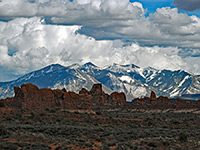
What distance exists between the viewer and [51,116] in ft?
241

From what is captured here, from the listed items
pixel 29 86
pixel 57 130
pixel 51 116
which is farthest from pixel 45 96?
pixel 57 130

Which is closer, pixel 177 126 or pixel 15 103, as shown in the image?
pixel 177 126

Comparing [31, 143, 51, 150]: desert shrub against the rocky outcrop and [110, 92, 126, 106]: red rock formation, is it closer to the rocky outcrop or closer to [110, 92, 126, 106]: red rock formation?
the rocky outcrop

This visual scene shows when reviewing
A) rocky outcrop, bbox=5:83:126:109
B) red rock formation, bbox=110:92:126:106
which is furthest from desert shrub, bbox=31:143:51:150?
red rock formation, bbox=110:92:126:106

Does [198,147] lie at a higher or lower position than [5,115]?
lower

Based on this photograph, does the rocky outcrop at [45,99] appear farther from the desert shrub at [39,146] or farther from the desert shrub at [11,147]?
the desert shrub at [11,147]

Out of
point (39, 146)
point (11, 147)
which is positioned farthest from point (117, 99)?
point (11, 147)

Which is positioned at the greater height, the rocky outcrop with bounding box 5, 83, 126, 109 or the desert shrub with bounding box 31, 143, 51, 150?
the rocky outcrop with bounding box 5, 83, 126, 109

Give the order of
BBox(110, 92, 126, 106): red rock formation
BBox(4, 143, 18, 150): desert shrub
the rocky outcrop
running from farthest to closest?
1. BBox(110, 92, 126, 106): red rock formation
2. the rocky outcrop
3. BBox(4, 143, 18, 150): desert shrub

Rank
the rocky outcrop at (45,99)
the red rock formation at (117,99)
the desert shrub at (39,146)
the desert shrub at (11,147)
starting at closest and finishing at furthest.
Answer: the desert shrub at (11,147) → the desert shrub at (39,146) → the rocky outcrop at (45,99) → the red rock formation at (117,99)

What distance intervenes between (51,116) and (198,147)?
34344 millimetres

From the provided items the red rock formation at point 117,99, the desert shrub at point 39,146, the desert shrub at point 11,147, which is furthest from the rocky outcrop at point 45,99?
the red rock formation at point 117,99

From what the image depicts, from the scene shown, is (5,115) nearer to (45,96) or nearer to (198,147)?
(45,96)

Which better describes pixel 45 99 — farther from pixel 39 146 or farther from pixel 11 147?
pixel 11 147
